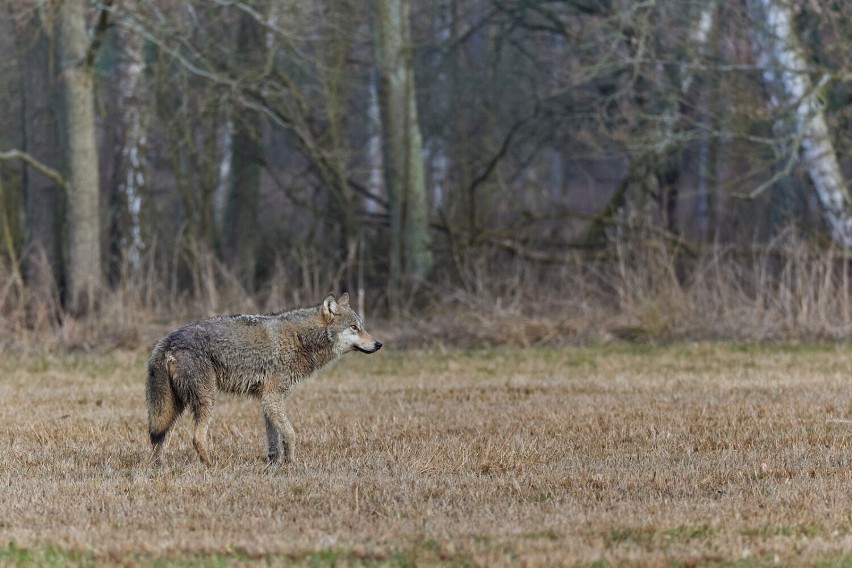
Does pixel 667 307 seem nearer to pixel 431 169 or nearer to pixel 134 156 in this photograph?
pixel 134 156

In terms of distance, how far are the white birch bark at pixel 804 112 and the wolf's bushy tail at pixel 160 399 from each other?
13.0 meters

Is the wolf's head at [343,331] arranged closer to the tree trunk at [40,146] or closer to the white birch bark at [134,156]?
the tree trunk at [40,146]

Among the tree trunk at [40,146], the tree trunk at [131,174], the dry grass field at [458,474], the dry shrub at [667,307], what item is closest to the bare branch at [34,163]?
the tree trunk at [40,146]

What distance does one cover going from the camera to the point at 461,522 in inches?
275

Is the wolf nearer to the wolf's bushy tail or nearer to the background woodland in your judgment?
the wolf's bushy tail

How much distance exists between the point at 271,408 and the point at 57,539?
3030 mm

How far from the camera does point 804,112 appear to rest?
1983 cm

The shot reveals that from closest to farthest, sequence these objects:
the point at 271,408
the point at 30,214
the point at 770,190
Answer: the point at 271,408
the point at 30,214
the point at 770,190

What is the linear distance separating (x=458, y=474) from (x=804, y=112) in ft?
43.3

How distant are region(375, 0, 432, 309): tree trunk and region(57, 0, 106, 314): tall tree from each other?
508 cm

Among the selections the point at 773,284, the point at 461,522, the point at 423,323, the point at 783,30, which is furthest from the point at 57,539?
the point at 783,30

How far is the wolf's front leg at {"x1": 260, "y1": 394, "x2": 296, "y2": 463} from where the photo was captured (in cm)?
933

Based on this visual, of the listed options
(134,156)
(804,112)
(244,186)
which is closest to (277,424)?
(804,112)

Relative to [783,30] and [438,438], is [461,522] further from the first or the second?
[783,30]
